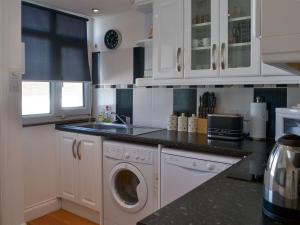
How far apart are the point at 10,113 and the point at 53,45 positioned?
98 cm

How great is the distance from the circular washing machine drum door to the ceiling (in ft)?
5.33

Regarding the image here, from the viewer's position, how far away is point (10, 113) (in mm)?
2311

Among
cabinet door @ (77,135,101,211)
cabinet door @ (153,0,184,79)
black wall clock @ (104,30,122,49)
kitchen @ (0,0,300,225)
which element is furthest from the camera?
black wall clock @ (104,30,122,49)

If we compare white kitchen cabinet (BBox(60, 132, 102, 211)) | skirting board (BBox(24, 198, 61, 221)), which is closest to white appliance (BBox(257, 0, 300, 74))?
white kitchen cabinet (BBox(60, 132, 102, 211))

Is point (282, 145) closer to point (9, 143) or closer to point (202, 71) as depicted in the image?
point (202, 71)

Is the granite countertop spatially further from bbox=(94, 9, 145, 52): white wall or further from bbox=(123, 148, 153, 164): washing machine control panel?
bbox=(94, 9, 145, 52): white wall

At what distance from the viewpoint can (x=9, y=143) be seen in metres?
2.32

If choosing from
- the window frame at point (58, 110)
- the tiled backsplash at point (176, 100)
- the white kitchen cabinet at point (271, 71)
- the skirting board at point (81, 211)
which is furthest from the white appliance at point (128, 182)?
the white kitchen cabinet at point (271, 71)

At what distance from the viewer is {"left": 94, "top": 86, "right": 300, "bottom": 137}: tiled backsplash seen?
220 cm

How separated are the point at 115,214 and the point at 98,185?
1.03 ft

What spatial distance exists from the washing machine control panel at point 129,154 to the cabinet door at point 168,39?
69cm

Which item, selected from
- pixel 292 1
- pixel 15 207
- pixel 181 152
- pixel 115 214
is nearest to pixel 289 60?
pixel 292 1

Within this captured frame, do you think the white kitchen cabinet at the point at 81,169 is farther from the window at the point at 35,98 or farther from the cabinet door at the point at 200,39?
the cabinet door at the point at 200,39

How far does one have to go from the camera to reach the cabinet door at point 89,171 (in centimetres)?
257
